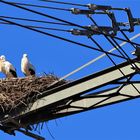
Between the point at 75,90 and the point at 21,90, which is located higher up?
the point at 21,90

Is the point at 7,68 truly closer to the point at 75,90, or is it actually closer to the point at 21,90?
the point at 21,90

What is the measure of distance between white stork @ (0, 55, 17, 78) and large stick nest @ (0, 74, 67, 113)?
122 inches

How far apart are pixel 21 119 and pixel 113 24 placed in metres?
3.60

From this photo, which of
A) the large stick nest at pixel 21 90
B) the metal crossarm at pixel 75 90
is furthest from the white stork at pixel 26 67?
the metal crossarm at pixel 75 90

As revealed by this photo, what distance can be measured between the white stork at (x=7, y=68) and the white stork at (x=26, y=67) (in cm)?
34

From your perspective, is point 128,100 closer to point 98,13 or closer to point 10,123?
point 10,123

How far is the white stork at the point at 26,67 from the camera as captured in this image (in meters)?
22.7

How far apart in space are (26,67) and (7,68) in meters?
0.56

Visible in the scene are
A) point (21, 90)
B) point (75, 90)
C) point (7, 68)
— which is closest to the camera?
point (75, 90)

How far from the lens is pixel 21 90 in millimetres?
17703

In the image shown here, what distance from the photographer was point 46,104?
14.3 metres

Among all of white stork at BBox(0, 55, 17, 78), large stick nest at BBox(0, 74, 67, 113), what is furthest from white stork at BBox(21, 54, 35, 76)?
large stick nest at BBox(0, 74, 67, 113)

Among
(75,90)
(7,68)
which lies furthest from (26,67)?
(75,90)

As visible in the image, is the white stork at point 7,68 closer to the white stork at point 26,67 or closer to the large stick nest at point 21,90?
the white stork at point 26,67
